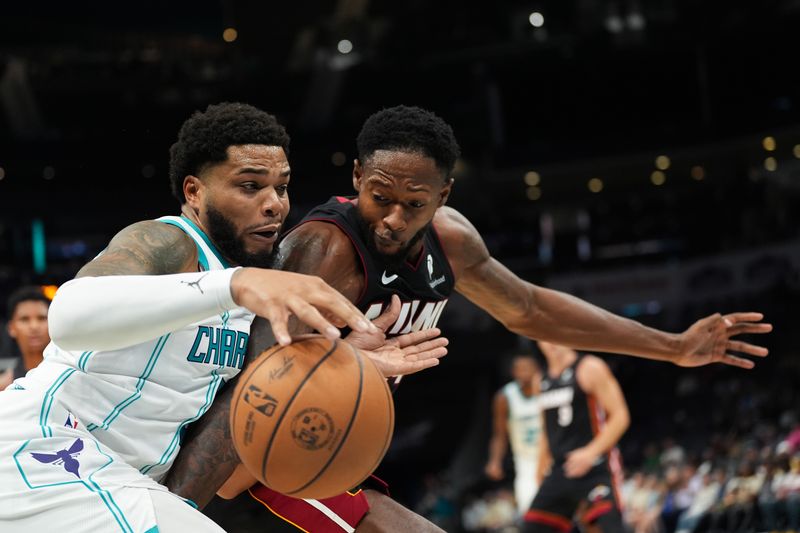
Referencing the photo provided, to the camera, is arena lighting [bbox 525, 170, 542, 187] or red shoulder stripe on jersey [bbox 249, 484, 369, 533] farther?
A: arena lighting [bbox 525, 170, 542, 187]

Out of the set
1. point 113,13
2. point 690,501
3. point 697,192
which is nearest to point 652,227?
point 697,192

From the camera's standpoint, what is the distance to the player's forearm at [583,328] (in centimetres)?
445

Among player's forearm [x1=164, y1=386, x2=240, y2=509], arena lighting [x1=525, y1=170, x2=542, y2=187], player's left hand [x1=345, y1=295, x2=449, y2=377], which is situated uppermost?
arena lighting [x1=525, y1=170, x2=542, y2=187]

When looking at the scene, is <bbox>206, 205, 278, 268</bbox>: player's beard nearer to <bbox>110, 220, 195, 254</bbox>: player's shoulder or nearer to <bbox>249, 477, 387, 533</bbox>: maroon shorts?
<bbox>110, 220, 195, 254</bbox>: player's shoulder

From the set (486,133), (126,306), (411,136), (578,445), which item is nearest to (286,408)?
(126,306)

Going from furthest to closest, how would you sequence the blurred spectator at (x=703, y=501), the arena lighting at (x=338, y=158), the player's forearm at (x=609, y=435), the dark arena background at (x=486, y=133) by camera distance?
the arena lighting at (x=338, y=158)
the dark arena background at (x=486, y=133)
the blurred spectator at (x=703, y=501)
the player's forearm at (x=609, y=435)

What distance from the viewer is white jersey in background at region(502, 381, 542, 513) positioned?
8969mm

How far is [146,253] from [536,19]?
19880mm

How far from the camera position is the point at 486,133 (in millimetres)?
21750

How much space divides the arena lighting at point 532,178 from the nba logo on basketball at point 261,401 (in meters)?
19.5

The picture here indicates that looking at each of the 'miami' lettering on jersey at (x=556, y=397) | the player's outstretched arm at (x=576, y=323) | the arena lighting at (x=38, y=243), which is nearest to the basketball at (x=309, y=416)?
the player's outstretched arm at (x=576, y=323)

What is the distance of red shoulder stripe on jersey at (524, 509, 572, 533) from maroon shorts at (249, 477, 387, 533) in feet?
Answer: 13.1

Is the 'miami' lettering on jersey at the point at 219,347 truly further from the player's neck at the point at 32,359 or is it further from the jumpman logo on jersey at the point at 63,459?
the player's neck at the point at 32,359

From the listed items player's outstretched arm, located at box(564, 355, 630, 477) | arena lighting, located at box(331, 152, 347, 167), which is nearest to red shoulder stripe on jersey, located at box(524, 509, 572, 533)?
player's outstretched arm, located at box(564, 355, 630, 477)
